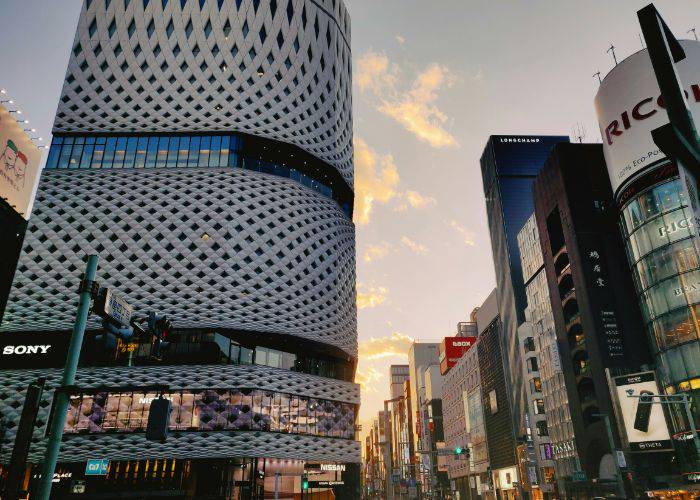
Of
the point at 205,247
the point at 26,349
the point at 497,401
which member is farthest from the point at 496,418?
the point at 26,349

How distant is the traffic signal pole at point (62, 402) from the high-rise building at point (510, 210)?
9440 cm

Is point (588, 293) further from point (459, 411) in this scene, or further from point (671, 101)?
point (459, 411)

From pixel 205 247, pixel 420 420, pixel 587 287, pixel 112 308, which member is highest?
pixel 205 247

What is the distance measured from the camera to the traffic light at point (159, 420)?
1062 cm

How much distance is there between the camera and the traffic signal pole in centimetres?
1065

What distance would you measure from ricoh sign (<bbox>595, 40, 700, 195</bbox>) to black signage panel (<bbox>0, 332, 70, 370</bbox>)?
6898cm

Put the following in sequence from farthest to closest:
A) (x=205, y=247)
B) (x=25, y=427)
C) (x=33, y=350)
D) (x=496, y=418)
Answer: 1. (x=496, y=418)
2. (x=205, y=247)
3. (x=33, y=350)
4. (x=25, y=427)

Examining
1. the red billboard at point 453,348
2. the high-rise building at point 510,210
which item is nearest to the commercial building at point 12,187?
the high-rise building at point 510,210

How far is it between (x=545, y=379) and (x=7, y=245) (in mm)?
83462

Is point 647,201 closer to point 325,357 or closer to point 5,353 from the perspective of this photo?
point 325,357

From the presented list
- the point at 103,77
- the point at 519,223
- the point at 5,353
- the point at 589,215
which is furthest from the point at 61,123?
the point at 519,223

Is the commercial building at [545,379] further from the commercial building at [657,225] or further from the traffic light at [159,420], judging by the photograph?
the traffic light at [159,420]

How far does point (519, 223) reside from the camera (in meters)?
133

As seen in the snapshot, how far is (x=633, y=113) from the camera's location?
202ft
